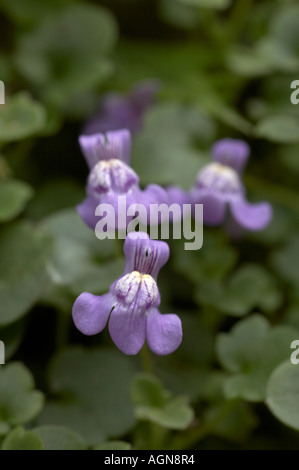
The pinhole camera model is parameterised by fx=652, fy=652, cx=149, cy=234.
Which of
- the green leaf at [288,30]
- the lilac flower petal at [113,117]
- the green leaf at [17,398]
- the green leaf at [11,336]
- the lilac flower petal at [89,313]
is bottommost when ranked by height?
the green leaf at [17,398]

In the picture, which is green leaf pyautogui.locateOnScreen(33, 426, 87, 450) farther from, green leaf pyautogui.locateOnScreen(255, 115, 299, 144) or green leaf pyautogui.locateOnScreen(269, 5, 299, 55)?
green leaf pyautogui.locateOnScreen(269, 5, 299, 55)

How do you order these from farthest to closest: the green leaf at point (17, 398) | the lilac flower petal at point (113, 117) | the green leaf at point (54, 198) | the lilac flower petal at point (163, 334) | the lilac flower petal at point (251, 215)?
1. the lilac flower petal at point (113, 117)
2. the green leaf at point (54, 198)
3. the lilac flower petal at point (251, 215)
4. the green leaf at point (17, 398)
5. the lilac flower petal at point (163, 334)

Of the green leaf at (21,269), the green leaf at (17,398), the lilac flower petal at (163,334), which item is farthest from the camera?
the green leaf at (21,269)

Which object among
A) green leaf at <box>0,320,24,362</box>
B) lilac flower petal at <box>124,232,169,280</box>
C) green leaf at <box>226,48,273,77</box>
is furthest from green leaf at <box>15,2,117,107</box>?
lilac flower petal at <box>124,232,169,280</box>

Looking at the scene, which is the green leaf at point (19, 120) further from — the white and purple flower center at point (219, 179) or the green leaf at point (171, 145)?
the white and purple flower center at point (219, 179)

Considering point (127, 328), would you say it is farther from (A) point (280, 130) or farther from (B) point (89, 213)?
(A) point (280, 130)

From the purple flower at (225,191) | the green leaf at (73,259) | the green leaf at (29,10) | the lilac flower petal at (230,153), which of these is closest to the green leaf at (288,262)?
the purple flower at (225,191)

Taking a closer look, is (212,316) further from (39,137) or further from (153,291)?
(39,137)
